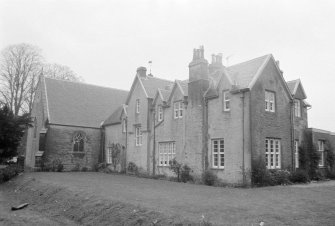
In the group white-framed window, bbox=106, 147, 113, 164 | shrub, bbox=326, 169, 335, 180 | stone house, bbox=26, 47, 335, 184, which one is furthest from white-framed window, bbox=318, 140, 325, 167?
white-framed window, bbox=106, 147, 113, 164

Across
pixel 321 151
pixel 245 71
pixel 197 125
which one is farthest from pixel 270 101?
pixel 321 151

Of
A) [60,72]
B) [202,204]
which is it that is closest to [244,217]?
[202,204]

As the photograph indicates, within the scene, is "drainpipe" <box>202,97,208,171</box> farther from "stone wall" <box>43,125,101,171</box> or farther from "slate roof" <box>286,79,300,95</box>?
"stone wall" <box>43,125,101,171</box>

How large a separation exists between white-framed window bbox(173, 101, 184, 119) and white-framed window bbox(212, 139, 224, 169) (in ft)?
15.7

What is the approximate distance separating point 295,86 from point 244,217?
20093 mm

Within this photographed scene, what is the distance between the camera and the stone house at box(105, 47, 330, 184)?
23.1 metres

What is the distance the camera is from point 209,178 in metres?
24.5

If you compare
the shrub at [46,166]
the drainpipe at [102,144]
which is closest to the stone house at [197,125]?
the drainpipe at [102,144]

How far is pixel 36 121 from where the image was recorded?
42.3m

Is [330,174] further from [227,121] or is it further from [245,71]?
[245,71]

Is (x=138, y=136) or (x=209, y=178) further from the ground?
(x=138, y=136)

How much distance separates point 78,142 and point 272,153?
2456 centimetres

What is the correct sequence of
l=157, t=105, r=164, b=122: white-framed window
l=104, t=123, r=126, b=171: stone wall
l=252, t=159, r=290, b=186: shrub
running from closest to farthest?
l=252, t=159, r=290, b=186: shrub → l=157, t=105, r=164, b=122: white-framed window → l=104, t=123, r=126, b=171: stone wall

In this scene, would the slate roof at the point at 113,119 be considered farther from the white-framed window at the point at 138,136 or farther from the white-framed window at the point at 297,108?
the white-framed window at the point at 297,108
